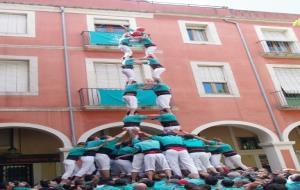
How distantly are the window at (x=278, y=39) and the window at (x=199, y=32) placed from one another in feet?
8.96

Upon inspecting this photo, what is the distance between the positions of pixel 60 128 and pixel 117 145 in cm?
357

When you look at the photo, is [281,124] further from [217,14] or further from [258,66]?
[217,14]

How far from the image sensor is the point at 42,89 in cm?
1346

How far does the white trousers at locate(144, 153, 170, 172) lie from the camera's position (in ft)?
30.1

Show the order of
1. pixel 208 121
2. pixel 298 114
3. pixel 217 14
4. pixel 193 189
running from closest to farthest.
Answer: pixel 193 189 < pixel 208 121 < pixel 298 114 < pixel 217 14

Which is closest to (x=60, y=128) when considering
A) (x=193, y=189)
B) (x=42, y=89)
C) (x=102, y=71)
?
(x=42, y=89)

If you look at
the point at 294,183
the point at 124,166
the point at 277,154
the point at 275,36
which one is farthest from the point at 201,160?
the point at 275,36

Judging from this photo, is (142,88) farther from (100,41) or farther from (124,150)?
(100,41)

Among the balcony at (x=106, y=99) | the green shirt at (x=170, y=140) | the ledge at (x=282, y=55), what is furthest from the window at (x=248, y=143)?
the green shirt at (x=170, y=140)

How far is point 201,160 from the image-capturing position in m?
10.3

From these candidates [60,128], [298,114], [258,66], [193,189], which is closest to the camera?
[193,189]

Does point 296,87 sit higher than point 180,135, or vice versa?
point 296,87

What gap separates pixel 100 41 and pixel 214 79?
18.7ft

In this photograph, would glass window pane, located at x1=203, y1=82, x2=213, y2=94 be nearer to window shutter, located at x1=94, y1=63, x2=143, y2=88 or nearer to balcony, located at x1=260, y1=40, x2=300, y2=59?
window shutter, located at x1=94, y1=63, x2=143, y2=88
